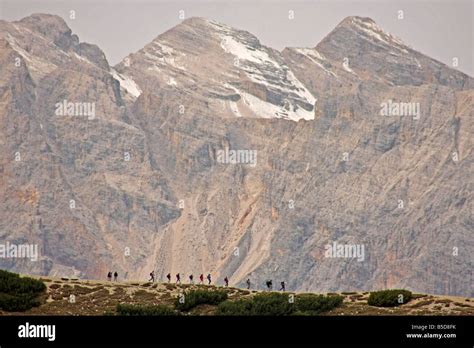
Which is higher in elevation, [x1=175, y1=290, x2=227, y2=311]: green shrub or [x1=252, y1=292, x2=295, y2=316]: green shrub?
[x1=175, y1=290, x2=227, y2=311]: green shrub

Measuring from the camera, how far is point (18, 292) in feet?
510

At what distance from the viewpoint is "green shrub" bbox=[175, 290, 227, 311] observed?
15488 centimetres

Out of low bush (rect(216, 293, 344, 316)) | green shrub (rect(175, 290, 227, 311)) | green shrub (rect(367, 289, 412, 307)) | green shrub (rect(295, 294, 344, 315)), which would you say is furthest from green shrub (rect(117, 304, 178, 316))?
green shrub (rect(367, 289, 412, 307))

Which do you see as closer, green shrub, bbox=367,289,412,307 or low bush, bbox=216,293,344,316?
low bush, bbox=216,293,344,316

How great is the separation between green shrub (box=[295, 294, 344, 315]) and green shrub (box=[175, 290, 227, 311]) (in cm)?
848

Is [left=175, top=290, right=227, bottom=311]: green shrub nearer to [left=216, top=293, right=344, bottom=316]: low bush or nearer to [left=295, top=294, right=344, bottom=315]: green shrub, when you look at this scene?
[left=216, top=293, right=344, bottom=316]: low bush

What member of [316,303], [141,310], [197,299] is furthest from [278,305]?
[141,310]

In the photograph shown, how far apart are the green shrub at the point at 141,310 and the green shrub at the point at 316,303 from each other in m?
13.6

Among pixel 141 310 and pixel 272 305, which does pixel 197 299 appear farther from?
pixel 141 310

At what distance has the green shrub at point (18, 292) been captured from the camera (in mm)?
148500
